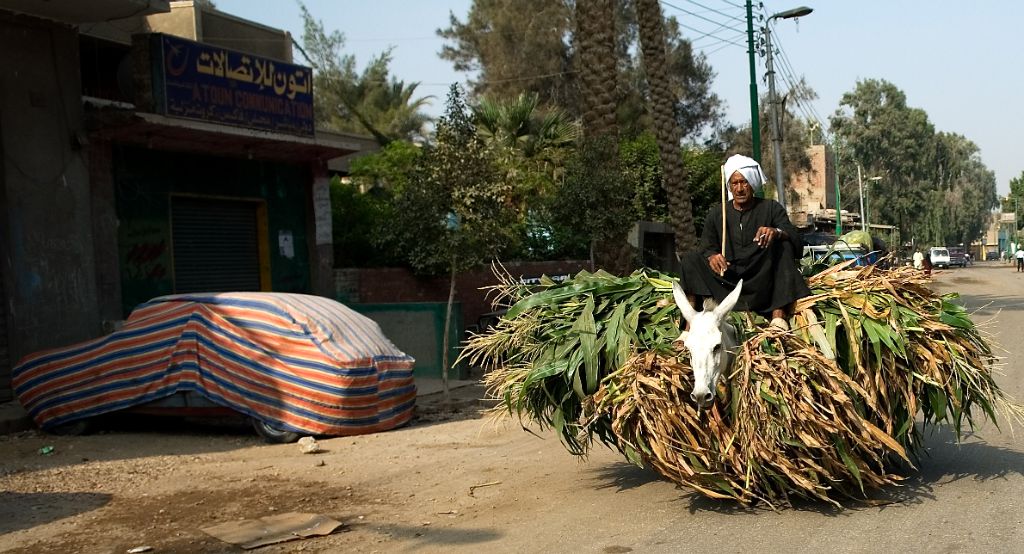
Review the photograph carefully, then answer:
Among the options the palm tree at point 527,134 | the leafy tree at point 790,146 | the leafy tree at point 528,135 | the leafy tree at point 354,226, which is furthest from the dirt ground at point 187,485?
the leafy tree at point 790,146

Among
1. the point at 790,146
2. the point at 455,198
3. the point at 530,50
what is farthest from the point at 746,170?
the point at 790,146

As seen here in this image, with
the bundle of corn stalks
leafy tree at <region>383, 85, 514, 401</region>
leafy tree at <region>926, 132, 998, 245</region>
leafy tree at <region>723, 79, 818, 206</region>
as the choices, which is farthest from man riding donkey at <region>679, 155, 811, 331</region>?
leafy tree at <region>926, 132, 998, 245</region>

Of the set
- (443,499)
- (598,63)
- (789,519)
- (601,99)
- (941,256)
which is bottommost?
(443,499)

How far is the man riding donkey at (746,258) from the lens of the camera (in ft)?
20.6

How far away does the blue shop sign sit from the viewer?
1335 centimetres

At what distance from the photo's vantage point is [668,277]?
22.3ft

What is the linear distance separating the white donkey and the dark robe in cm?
54

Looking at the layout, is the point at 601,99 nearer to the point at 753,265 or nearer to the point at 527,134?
the point at 527,134

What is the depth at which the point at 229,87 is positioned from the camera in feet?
46.9

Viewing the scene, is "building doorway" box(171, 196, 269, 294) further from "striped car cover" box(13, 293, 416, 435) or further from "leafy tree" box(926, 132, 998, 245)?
"leafy tree" box(926, 132, 998, 245)

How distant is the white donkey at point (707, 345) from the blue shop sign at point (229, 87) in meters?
9.83

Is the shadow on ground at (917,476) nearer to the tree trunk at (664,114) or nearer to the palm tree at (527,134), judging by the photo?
the tree trunk at (664,114)

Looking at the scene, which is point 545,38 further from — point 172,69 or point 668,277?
point 668,277

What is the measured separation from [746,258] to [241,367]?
543 centimetres
